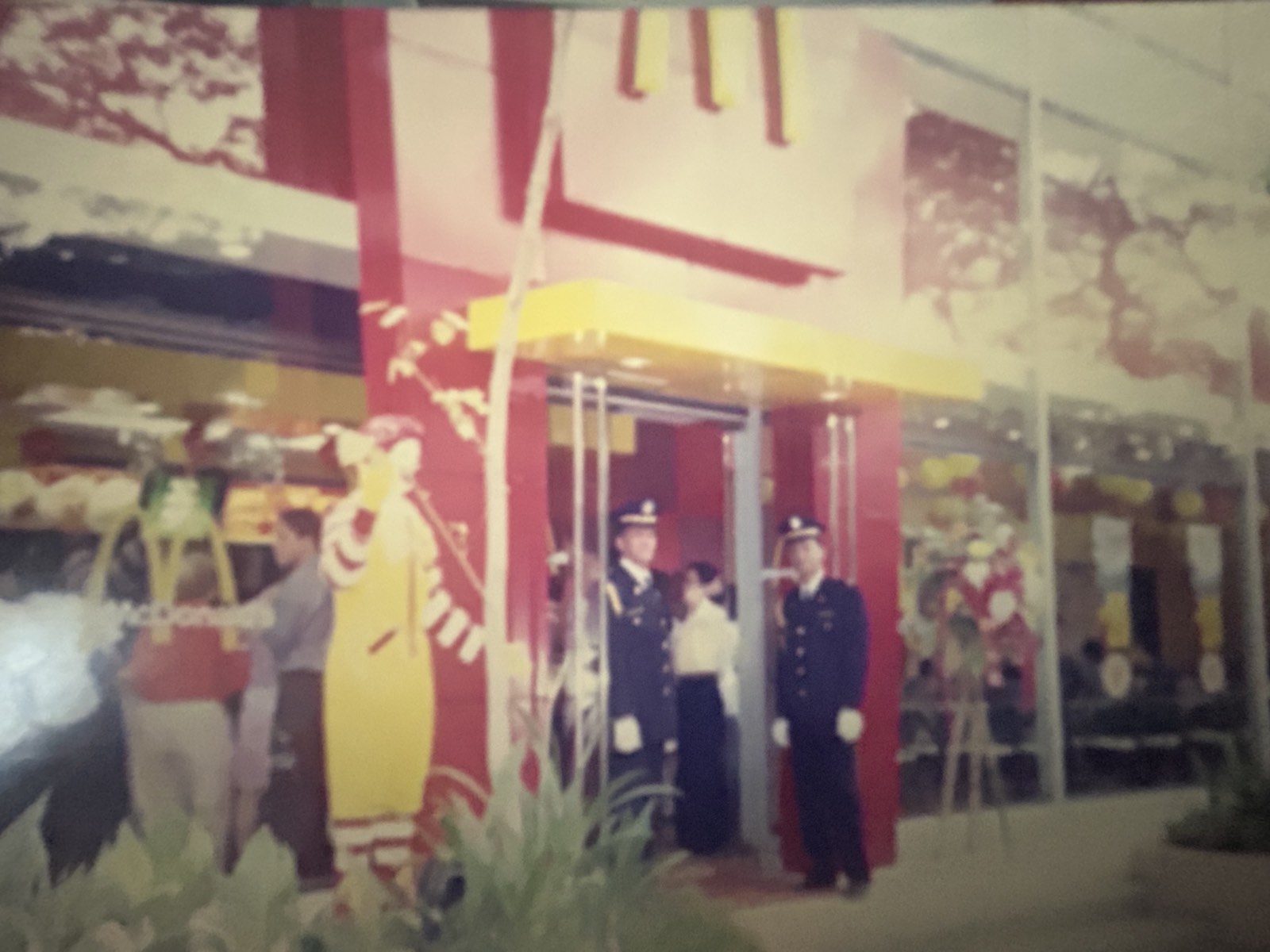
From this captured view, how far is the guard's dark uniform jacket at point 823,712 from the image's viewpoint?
1.75 metres

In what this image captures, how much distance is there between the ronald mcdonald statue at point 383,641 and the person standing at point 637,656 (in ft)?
0.73

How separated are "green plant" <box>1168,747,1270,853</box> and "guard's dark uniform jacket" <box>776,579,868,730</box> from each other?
2.07 feet

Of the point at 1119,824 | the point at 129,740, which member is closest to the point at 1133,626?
the point at 1119,824

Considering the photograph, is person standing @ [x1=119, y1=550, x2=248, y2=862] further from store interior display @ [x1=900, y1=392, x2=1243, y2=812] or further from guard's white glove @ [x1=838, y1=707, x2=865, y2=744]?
store interior display @ [x1=900, y1=392, x2=1243, y2=812]

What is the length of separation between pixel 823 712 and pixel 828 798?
5.7 inches

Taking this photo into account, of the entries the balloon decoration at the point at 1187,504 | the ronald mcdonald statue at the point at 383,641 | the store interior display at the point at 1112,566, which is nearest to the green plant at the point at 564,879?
the ronald mcdonald statue at the point at 383,641

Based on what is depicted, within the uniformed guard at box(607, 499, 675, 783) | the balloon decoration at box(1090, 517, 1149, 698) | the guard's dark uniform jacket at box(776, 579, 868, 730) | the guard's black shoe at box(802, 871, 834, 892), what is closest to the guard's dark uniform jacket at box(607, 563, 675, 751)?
the uniformed guard at box(607, 499, 675, 783)

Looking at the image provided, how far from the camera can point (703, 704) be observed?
5.64 ft

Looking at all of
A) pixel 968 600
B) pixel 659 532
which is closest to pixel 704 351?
pixel 659 532

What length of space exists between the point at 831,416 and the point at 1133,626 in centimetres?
67

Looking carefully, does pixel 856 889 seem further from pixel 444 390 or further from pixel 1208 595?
pixel 444 390

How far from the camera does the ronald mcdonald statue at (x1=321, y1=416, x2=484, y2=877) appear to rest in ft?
5.13

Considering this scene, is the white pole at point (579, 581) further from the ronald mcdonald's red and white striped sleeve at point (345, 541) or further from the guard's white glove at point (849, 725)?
the guard's white glove at point (849, 725)

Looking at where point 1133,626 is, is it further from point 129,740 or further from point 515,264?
point 129,740
